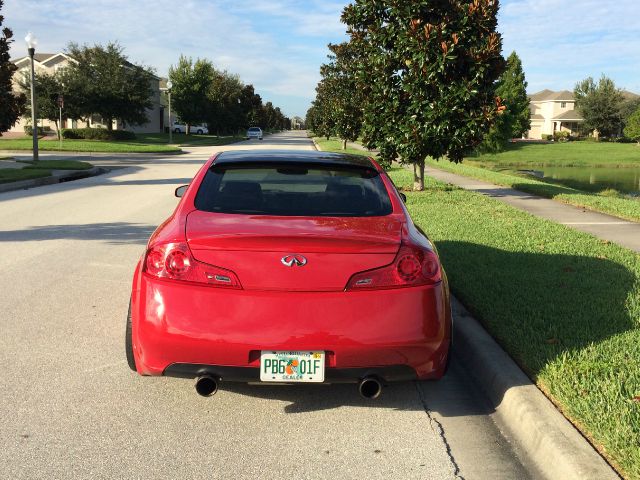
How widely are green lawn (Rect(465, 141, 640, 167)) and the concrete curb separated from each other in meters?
30.2

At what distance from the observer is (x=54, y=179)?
1886 cm

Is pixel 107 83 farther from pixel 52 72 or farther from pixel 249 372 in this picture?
pixel 249 372

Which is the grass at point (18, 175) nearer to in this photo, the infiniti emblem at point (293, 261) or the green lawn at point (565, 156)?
the infiniti emblem at point (293, 261)

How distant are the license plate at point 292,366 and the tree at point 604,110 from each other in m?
99.8

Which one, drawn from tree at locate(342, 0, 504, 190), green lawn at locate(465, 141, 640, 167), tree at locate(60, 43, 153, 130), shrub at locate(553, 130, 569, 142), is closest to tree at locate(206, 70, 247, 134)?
tree at locate(60, 43, 153, 130)

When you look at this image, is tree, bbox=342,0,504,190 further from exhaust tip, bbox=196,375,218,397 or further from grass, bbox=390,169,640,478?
exhaust tip, bbox=196,375,218,397

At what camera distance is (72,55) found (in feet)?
157

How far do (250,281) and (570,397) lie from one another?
186 cm

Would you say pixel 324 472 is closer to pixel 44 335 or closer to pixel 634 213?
pixel 44 335

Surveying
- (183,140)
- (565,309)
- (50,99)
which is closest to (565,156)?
(183,140)

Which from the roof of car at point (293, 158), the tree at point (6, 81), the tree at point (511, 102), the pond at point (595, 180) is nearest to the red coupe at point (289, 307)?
the roof of car at point (293, 158)

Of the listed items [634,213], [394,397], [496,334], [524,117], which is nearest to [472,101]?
[634,213]

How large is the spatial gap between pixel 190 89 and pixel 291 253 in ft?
205

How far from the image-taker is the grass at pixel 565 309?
3.35 metres
